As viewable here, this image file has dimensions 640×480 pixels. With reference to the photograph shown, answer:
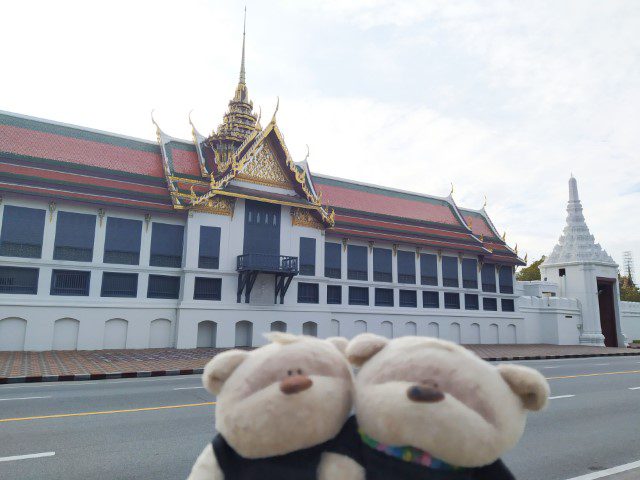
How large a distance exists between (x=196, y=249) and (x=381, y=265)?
36.6ft

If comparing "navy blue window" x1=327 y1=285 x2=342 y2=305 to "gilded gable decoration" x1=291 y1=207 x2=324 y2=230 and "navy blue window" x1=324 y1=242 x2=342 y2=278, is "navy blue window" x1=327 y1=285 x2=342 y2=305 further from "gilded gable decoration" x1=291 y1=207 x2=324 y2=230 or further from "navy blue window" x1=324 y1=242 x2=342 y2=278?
"gilded gable decoration" x1=291 y1=207 x2=324 y2=230

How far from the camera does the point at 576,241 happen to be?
3378cm

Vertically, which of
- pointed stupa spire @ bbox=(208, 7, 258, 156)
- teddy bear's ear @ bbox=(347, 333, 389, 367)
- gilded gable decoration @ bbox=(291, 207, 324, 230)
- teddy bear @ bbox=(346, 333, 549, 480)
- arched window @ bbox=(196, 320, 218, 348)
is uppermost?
pointed stupa spire @ bbox=(208, 7, 258, 156)

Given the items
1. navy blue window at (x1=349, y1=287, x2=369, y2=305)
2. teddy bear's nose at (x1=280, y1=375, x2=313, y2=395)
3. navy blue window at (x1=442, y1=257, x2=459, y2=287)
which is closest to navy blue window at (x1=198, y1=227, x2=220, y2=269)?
navy blue window at (x1=349, y1=287, x2=369, y2=305)

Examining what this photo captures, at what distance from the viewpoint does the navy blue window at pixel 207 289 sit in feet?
69.3

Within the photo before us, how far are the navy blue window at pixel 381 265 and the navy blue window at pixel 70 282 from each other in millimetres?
15170

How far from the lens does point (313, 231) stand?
24.3 m

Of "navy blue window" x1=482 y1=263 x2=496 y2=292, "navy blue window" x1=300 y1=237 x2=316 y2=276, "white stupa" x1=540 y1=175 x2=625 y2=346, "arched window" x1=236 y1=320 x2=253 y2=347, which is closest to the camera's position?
"arched window" x1=236 y1=320 x2=253 y2=347

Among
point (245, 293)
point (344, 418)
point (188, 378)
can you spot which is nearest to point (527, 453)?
point (344, 418)

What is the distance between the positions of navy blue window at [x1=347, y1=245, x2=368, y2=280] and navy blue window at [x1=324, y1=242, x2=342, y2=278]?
0.69 m

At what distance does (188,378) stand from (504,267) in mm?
26144

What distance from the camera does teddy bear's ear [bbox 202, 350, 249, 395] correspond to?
2172mm

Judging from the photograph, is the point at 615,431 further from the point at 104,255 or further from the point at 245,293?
the point at 104,255

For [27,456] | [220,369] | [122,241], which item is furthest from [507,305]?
[220,369]
